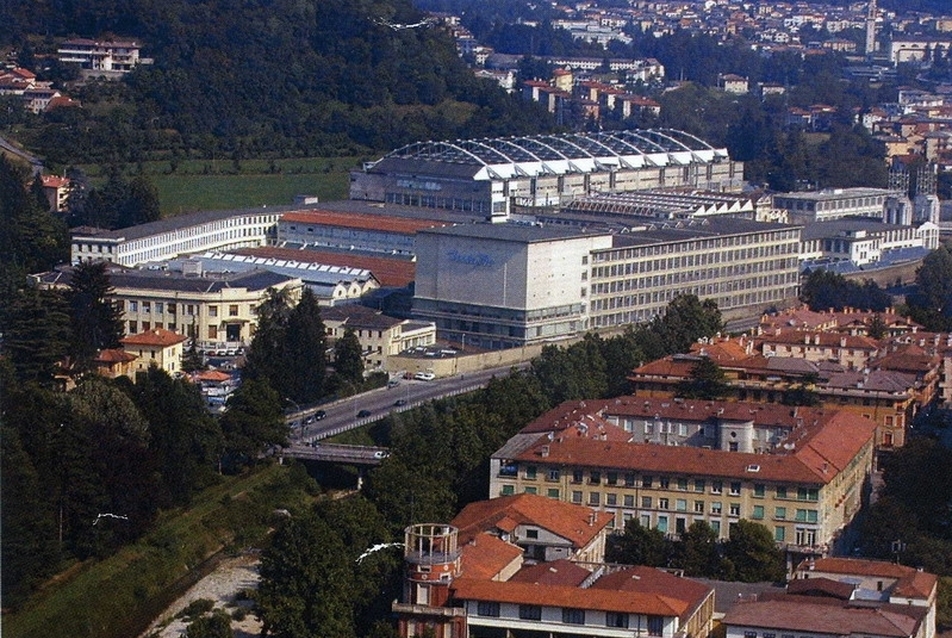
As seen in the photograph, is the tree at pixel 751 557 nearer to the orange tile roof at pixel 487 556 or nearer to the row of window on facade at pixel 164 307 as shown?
the orange tile roof at pixel 487 556

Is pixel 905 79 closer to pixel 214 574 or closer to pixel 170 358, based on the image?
pixel 170 358

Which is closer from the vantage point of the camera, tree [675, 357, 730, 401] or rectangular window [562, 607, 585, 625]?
rectangular window [562, 607, 585, 625]

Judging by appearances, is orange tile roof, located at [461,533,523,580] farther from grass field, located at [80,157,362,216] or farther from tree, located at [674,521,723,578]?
grass field, located at [80,157,362,216]

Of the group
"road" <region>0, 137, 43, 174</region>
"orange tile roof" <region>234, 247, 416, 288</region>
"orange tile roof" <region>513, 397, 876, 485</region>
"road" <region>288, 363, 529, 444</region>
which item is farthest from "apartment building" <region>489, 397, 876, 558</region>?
"road" <region>0, 137, 43, 174</region>

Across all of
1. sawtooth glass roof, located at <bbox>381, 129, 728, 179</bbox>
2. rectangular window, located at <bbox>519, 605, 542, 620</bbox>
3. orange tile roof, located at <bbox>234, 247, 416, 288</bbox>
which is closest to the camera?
rectangular window, located at <bbox>519, 605, 542, 620</bbox>

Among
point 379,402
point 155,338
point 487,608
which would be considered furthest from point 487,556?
point 155,338
